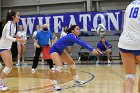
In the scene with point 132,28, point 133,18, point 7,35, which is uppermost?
point 133,18

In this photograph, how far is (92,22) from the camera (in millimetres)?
17016

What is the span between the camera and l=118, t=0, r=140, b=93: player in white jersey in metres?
4.32

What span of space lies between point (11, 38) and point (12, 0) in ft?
47.3

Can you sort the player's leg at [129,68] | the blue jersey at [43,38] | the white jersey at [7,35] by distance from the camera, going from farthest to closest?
the blue jersey at [43,38] < the white jersey at [7,35] < the player's leg at [129,68]

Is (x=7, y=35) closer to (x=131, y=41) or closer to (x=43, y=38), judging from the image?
(x=131, y=41)

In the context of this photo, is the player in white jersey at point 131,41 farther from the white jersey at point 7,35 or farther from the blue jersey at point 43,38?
the blue jersey at point 43,38

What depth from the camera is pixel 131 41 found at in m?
4.34

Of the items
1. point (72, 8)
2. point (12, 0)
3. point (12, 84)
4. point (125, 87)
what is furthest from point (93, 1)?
point (125, 87)

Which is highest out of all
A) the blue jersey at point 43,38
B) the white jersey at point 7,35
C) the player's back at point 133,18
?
the player's back at point 133,18

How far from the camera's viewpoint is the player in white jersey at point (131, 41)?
170 inches

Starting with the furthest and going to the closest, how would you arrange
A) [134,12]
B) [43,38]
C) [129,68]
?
[43,38] → [129,68] → [134,12]

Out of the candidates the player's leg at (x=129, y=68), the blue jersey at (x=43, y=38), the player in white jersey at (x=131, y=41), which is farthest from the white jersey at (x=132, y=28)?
the blue jersey at (x=43, y=38)

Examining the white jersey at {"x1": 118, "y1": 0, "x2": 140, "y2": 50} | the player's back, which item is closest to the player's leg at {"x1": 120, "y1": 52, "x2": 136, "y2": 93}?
the white jersey at {"x1": 118, "y1": 0, "x2": 140, "y2": 50}

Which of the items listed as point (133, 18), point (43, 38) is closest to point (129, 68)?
point (133, 18)
